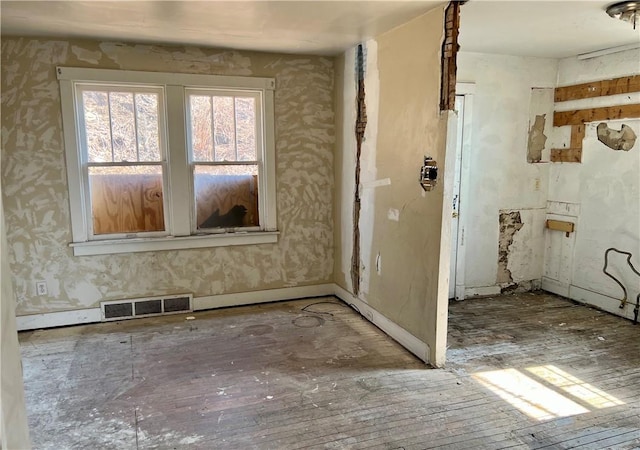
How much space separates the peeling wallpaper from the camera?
365cm

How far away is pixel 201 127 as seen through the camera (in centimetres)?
415

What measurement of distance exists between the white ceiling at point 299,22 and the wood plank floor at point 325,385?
2456 mm

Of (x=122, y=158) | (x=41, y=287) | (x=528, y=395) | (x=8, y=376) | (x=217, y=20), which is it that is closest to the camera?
(x=8, y=376)

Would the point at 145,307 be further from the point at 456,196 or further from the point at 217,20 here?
the point at 456,196

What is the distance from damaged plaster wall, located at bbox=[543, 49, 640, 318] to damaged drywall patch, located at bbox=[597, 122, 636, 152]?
3 cm

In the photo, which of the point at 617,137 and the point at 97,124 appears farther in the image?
the point at 617,137

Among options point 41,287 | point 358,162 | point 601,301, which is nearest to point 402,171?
point 358,162

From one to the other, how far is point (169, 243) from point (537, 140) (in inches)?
157

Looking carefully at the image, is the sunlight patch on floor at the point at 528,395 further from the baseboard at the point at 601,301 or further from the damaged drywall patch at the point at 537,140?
the damaged drywall patch at the point at 537,140

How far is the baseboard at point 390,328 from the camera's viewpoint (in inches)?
128

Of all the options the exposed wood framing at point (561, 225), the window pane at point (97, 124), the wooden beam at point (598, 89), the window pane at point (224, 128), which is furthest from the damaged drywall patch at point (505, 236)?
the window pane at point (97, 124)

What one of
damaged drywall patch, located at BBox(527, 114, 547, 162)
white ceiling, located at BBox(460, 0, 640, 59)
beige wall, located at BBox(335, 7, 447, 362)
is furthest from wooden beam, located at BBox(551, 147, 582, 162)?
beige wall, located at BBox(335, 7, 447, 362)

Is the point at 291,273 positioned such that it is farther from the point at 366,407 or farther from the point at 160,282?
the point at 366,407

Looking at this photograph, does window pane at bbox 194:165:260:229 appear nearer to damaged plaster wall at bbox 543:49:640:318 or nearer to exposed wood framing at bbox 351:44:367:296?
exposed wood framing at bbox 351:44:367:296
